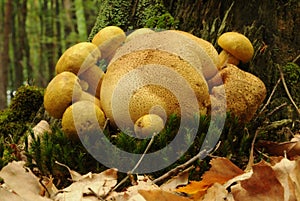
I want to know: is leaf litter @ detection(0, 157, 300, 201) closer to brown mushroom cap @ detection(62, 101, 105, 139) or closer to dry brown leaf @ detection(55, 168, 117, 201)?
dry brown leaf @ detection(55, 168, 117, 201)

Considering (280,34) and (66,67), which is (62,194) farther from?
(280,34)

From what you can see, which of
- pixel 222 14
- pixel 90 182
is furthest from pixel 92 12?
pixel 90 182

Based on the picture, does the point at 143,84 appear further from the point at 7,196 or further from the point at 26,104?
the point at 26,104

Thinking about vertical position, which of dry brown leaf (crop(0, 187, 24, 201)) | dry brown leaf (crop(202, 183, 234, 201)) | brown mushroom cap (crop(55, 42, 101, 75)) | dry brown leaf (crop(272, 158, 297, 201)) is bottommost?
dry brown leaf (crop(202, 183, 234, 201))

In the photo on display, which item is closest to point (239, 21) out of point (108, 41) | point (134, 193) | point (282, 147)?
point (108, 41)

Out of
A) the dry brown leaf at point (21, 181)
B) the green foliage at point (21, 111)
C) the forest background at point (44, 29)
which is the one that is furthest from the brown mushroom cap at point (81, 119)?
the forest background at point (44, 29)

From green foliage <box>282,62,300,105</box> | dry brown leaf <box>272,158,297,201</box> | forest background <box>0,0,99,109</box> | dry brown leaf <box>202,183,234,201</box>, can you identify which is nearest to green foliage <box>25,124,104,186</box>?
dry brown leaf <box>202,183,234,201</box>
